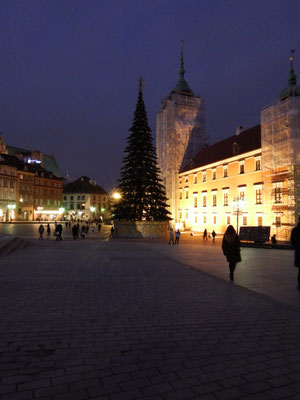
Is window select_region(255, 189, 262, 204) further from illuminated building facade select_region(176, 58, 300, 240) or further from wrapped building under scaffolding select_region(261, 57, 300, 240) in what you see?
wrapped building under scaffolding select_region(261, 57, 300, 240)

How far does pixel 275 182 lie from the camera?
112ft

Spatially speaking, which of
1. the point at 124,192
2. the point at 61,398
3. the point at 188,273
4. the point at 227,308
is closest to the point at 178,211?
the point at 124,192

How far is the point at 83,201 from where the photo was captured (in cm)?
10319

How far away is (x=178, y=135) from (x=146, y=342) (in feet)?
178

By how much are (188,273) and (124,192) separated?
1035 inches

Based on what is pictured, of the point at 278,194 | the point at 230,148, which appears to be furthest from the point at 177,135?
the point at 278,194

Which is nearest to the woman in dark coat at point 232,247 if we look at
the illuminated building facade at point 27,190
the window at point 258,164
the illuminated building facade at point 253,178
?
the illuminated building facade at point 253,178

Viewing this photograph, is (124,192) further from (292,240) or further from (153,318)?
(153,318)

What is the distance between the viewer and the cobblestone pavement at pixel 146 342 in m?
3.36

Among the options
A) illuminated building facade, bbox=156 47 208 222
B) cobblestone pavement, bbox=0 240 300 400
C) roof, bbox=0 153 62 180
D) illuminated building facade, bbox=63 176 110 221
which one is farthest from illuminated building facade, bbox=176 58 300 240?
illuminated building facade, bbox=63 176 110 221

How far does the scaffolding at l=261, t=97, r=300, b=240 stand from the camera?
104 ft

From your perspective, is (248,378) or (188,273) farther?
(188,273)

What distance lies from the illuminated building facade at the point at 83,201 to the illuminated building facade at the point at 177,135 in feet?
160

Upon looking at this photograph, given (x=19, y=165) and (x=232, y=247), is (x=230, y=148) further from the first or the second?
(x=19, y=165)
